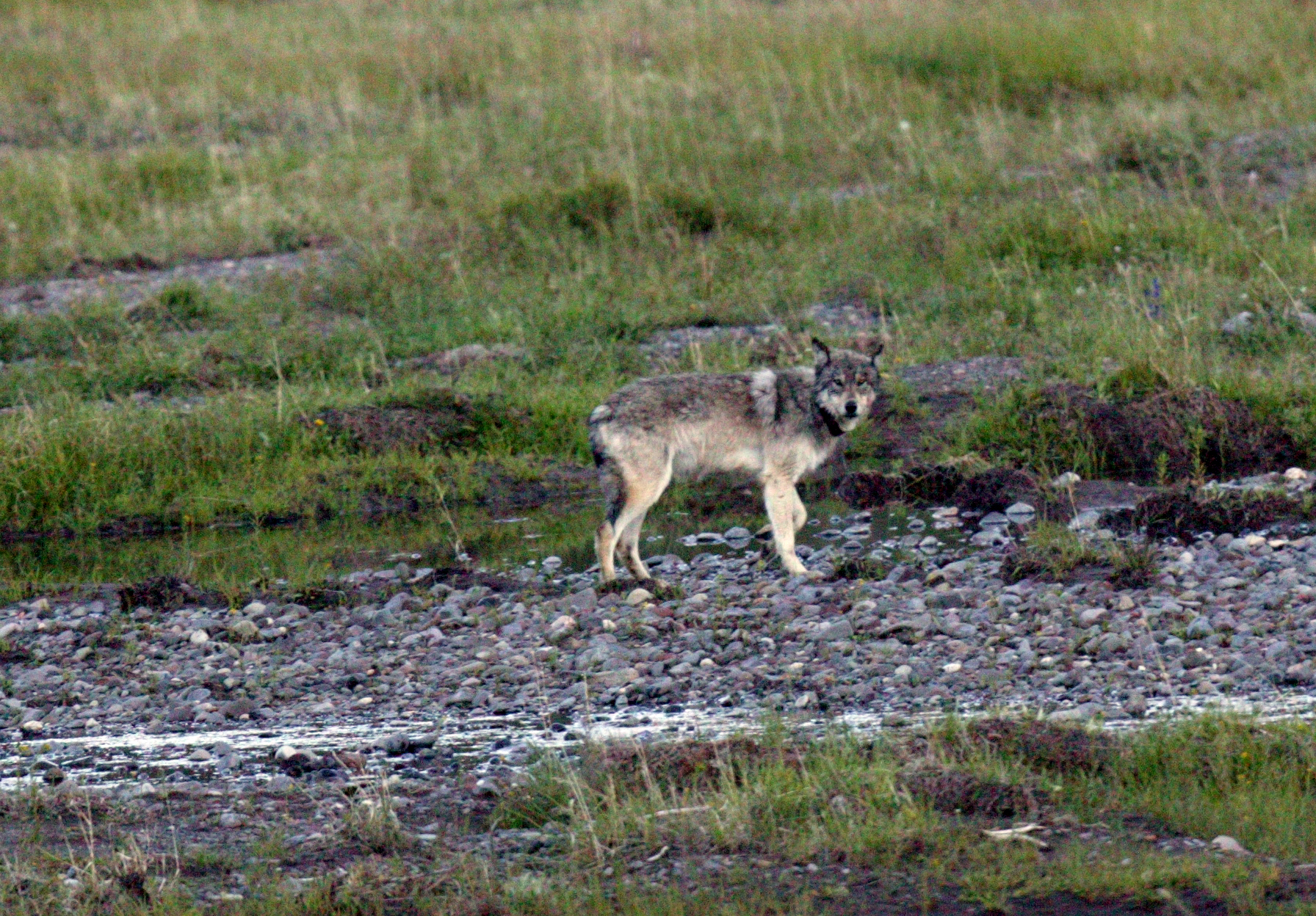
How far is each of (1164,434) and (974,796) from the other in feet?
20.1

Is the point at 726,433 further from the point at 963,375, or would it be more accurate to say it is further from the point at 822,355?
the point at 963,375

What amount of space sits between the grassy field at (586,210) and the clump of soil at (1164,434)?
19 centimetres

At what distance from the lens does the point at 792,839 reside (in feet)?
16.9

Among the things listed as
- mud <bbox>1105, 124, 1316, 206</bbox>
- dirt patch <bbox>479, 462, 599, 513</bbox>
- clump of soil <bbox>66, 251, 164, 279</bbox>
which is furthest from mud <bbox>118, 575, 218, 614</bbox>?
mud <bbox>1105, 124, 1316, 206</bbox>

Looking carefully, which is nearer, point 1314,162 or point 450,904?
point 450,904

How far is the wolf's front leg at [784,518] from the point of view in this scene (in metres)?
9.03

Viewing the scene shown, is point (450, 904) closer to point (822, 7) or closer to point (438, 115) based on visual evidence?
point (438, 115)

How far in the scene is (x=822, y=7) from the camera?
2250 cm

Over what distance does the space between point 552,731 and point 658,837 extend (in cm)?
150

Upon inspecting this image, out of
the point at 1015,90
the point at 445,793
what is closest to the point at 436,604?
the point at 445,793

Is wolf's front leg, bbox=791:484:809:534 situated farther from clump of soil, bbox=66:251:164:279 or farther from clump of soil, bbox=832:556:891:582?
clump of soil, bbox=66:251:164:279

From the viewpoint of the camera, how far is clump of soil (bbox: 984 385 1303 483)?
10.8 m

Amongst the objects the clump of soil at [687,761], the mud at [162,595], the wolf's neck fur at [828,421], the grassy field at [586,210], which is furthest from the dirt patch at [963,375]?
the clump of soil at [687,761]

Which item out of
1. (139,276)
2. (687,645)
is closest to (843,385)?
(687,645)
